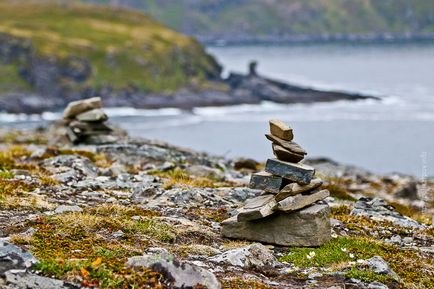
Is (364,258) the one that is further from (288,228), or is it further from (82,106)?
(82,106)

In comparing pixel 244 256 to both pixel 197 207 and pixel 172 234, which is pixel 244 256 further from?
pixel 197 207

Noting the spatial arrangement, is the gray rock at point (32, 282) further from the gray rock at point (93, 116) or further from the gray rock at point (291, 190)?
the gray rock at point (93, 116)

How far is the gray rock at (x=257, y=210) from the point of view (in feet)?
58.3

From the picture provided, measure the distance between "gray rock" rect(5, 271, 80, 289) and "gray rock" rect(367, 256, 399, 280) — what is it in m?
7.31

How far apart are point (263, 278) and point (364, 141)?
14708 cm

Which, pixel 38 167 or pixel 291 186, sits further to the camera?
pixel 38 167

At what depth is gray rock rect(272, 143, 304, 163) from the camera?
1897cm

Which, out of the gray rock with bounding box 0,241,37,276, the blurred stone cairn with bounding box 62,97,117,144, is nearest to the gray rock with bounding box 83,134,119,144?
the blurred stone cairn with bounding box 62,97,117,144

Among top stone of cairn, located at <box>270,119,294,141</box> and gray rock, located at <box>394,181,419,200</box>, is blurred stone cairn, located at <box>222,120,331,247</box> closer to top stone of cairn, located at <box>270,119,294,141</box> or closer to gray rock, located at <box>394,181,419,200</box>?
top stone of cairn, located at <box>270,119,294,141</box>

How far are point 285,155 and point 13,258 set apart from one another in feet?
28.4

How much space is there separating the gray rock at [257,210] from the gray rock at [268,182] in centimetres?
32

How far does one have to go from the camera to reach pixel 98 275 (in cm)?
1305

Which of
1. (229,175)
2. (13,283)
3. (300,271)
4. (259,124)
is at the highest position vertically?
(13,283)

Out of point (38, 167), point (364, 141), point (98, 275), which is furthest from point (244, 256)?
point (364, 141)
